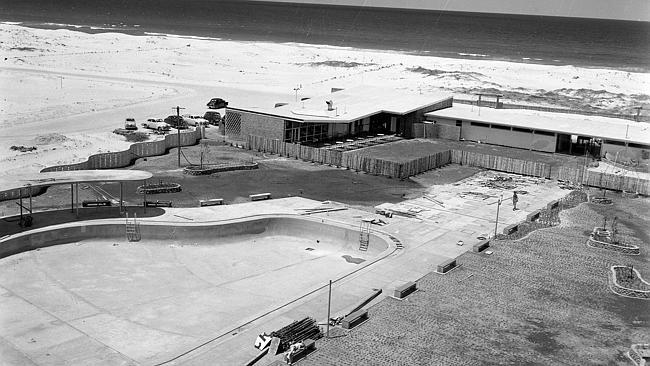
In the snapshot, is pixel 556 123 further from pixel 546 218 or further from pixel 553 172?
pixel 546 218

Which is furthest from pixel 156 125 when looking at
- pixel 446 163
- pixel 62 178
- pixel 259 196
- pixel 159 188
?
pixel 62 178

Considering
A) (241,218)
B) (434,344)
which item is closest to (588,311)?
(434,344)

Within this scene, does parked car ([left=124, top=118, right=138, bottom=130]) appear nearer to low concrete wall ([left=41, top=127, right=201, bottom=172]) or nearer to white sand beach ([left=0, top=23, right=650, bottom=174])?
white sand beach ([left=0, top=23, right=650, bottom=174])

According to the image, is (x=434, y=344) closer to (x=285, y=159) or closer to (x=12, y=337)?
(x=12, y=337)

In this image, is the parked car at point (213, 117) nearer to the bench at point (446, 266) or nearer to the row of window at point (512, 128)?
the row of window at point (512, 128)

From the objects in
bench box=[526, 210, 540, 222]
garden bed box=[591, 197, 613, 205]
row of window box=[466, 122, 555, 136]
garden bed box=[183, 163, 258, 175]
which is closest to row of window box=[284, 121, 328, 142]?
garden bed box=[183, 163, 258, 175]

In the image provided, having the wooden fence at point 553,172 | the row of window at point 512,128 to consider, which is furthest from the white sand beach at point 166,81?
the wooden fence at point 553,172
